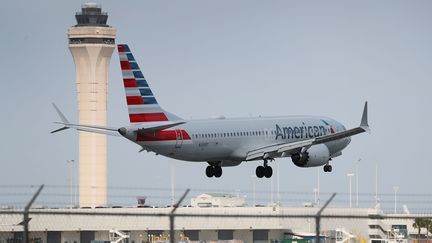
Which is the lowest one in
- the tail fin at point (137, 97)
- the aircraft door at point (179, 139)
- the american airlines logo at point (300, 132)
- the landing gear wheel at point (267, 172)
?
the landing gear wheel at point (267, 172)

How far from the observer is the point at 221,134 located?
4033 inches

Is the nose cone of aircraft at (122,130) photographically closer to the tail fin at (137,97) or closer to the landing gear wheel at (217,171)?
the tail fin at (137,97)

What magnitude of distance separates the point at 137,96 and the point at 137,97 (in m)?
0.10

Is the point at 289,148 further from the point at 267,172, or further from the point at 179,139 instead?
the point at 179,139

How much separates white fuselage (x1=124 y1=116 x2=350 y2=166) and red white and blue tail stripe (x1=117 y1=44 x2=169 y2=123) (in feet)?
6.68

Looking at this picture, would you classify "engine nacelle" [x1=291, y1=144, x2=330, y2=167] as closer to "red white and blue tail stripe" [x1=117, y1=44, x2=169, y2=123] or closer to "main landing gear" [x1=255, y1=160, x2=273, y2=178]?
"main landing gear" [x1=255, y1=160, x2=273, y2=178]

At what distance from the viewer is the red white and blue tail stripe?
98812 mm

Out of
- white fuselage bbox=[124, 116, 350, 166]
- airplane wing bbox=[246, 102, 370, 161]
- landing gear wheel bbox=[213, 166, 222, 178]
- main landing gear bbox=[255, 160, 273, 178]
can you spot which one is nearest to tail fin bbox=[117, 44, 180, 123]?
white fuselage bbox=[124, 116, 350, 166]

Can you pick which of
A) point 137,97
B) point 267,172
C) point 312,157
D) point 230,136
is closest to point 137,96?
point 137,97

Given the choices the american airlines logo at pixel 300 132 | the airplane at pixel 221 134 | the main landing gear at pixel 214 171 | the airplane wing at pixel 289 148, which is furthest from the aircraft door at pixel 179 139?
the american airlines logo at pixel 300 132

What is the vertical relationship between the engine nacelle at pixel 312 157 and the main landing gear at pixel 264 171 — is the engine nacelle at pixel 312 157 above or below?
above

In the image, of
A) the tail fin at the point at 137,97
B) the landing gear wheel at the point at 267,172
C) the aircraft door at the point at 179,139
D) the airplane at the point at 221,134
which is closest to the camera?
the airplane at the point at 221,134

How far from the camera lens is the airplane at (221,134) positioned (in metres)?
97.1

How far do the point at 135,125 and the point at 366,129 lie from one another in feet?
53.0
